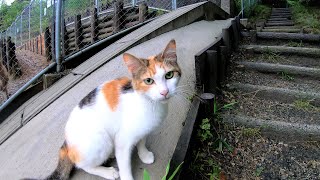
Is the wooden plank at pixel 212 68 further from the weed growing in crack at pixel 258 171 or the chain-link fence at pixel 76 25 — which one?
the chain-link fence at pixel 76 25

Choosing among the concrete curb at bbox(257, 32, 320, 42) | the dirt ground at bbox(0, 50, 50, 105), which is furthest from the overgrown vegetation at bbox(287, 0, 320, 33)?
the dirt ground at bbox(0, 50, 50, 105)

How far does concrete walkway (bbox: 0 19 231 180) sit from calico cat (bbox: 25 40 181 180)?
0.89 ft

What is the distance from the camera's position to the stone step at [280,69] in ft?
13.5

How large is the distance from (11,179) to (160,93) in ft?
5.19

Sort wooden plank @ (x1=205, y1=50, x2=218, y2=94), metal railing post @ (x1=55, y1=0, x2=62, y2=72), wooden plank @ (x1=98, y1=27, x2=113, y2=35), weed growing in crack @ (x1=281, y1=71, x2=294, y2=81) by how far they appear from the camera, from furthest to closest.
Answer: wooden plank @ (x1=98, y1=27, x2=113, y2=35) < metal railing post @ (x1=55, y1=0, x2=62, y2=72) < weed growing in crack @ (x1=281, y1=71, x2=294, y2=81) < wooden plank @ (x1=205, y1=50, x2=218, y2=94)

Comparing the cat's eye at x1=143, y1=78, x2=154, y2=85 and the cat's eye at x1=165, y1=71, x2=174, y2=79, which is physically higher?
the cat's eye at x1=165, y1=71, x2=174, y2=79

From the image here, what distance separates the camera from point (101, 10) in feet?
31.6

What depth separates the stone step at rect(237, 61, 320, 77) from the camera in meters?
4.12

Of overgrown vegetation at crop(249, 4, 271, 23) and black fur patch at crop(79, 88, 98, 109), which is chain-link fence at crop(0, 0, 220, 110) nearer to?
overgrown vegetation at crop(249, 4, 271, 23)

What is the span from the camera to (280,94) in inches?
138

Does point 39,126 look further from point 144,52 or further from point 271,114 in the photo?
point 271,114

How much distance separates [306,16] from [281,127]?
793 cm

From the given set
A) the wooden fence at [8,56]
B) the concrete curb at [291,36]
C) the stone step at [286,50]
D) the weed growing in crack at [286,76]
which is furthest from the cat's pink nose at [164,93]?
the wooden fence at [8,56]

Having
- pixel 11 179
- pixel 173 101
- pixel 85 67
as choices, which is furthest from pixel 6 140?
pixel 173 101
